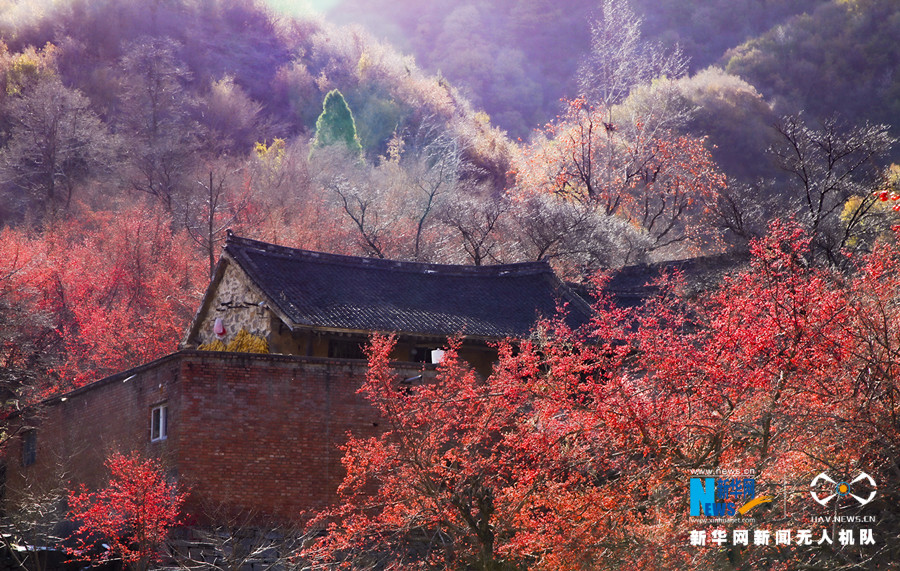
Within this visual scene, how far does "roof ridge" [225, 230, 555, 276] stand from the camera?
23.7 meters

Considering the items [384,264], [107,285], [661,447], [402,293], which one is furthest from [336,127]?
[661,447]

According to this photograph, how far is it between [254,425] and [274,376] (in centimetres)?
101

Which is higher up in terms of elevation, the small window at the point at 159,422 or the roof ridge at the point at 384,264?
the roof ridge at the point at 384,264

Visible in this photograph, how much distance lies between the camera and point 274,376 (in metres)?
18.3

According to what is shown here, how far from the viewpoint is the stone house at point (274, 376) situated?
1765 cm

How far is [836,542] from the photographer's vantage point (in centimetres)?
1068

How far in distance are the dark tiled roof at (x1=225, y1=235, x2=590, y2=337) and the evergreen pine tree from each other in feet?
101

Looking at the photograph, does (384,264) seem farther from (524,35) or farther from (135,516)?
(524,35)

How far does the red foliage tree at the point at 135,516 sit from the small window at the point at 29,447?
736 cm

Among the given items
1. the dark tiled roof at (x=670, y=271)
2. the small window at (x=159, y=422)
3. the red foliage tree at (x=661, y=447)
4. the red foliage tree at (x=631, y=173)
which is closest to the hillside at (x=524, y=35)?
the red foliage tree at (x=631, y=173)

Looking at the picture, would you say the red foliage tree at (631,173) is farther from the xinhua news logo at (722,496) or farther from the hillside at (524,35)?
the xinhua news logo at (722,496)

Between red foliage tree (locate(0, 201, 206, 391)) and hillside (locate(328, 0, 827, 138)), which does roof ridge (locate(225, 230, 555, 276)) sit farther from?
hillside (locate(328, 0, 827, 138))

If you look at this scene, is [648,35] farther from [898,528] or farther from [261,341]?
[898,528]

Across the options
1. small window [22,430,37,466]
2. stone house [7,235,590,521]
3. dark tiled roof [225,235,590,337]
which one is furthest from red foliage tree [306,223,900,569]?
small window [22,430,37,466]
